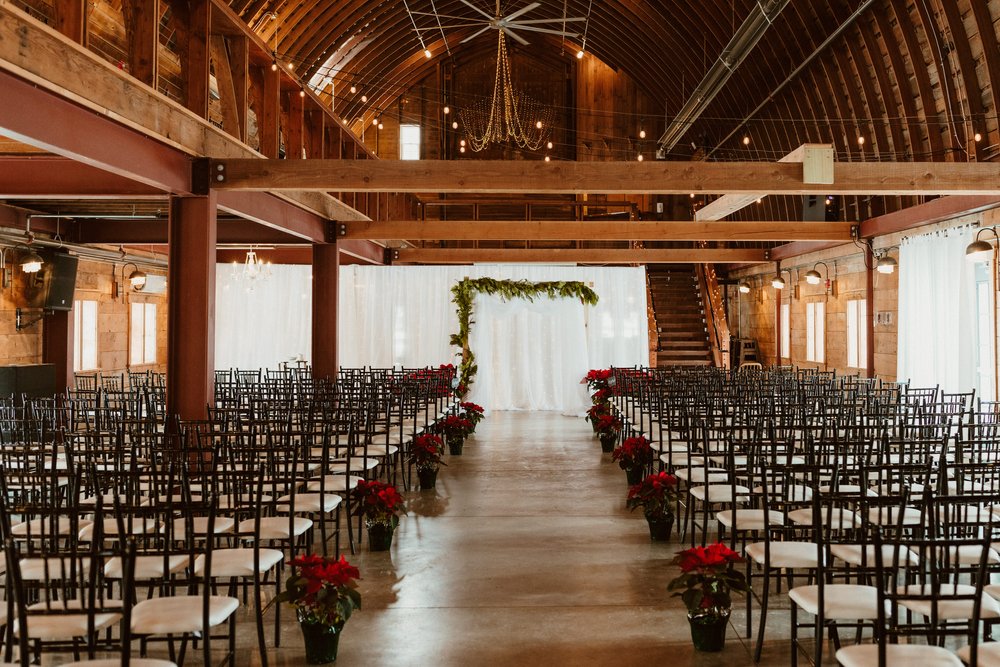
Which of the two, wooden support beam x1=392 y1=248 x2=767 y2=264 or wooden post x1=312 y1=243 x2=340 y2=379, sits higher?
wooden support beam x1=392 y1=248 x2=767 y2=264

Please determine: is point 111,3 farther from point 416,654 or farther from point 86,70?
point 416,654

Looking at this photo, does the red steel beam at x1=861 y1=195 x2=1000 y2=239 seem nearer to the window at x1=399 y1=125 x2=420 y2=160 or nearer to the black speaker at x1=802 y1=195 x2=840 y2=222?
the black speaker at x1=802 y1=195 x2=840 y2=222

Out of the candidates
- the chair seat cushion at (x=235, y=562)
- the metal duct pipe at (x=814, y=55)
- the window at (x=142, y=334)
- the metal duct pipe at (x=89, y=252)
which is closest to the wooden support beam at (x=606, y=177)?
the metal duct pipe at (x=814, y=55)

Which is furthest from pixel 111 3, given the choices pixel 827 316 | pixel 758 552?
pixel 827 316

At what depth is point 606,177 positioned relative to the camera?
838cm

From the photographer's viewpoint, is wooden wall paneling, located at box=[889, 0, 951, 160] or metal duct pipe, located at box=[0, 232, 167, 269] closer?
wooden wall paneling, located at box=[889, 0, 951, 160]

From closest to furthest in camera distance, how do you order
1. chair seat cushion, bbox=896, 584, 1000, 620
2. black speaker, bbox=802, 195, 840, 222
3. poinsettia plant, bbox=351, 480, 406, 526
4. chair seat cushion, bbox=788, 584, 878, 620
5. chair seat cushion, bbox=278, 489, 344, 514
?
chair seat cushion, bbox=896, 584, 1000, 620 → chair seat cushion, bbox=788, 584, 878, 620 → chair seat cushion, bbox=278, 489, 344, 514 → poinsettia plant, bbox=351, 480, 406, 526 → black speaker, bbox=802, 195, 840, 222

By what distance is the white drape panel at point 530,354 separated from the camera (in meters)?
16.0

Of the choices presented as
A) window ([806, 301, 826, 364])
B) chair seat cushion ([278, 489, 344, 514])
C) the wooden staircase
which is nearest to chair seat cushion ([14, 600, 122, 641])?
chair seat cushion ([278, 489, 344, 514])

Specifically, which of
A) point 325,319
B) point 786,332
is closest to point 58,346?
point 325,319

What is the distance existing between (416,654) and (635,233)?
35.1 feet

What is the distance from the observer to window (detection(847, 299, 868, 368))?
14195 millimetres

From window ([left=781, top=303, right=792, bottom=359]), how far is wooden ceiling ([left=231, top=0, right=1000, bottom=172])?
368cm

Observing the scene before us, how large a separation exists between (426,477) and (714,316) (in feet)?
40.0
